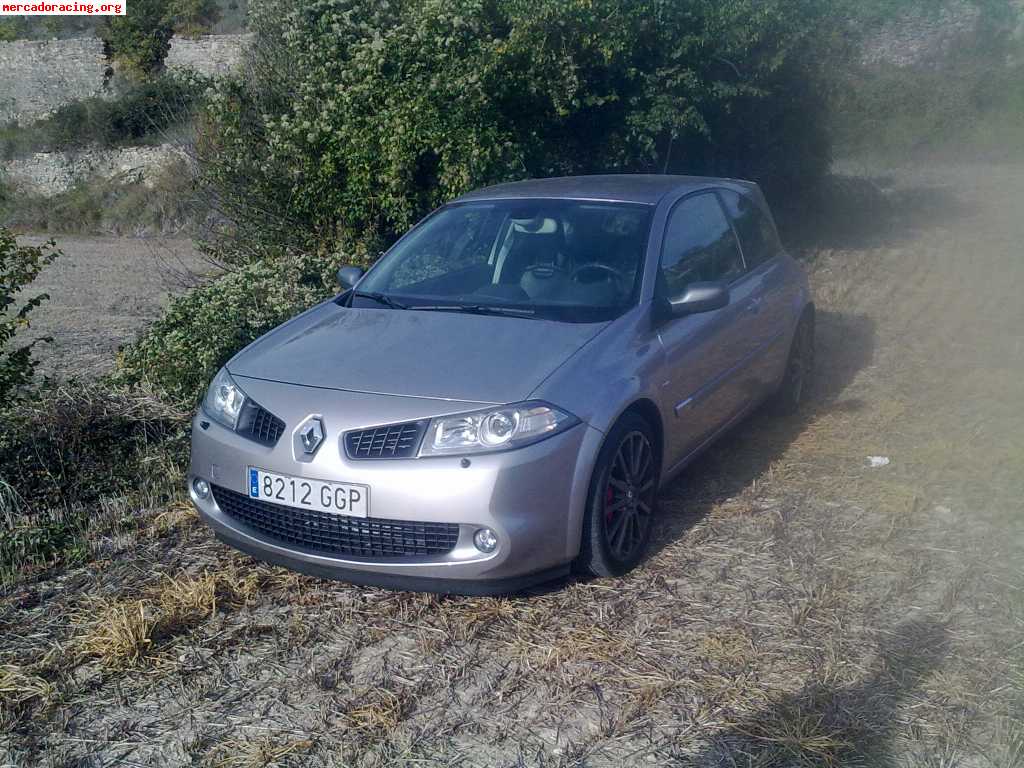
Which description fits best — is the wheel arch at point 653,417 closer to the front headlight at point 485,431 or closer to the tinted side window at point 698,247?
the front headlight at point 485,431

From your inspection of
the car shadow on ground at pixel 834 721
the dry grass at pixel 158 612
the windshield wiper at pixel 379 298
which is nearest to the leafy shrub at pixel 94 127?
the windshield wiper at pixel 379 298

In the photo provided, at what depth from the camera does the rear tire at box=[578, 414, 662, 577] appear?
402cm

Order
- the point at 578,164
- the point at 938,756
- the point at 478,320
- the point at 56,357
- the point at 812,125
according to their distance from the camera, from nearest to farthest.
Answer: the point at 938,756
the point at 478,320
the point at 56,357
the point at 578,164
the point at 812,125

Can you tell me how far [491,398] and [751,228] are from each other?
297 centimetres

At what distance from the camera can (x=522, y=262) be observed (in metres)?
5.04

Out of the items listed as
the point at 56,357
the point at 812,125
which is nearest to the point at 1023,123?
the point at 812,125

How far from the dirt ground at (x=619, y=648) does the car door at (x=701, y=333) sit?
1.51 feet

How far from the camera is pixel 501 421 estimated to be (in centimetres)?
376

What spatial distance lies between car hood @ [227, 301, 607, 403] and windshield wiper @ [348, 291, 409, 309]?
95mm

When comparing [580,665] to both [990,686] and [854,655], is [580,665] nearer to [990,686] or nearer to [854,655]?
[854,655]

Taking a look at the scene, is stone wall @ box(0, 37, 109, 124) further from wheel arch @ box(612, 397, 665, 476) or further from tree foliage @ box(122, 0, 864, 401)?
wheel arch @ box(612, 397, 665, 476)

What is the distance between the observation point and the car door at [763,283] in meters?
5.78

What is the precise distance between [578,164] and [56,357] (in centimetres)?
562

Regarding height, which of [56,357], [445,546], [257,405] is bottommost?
[56,357]
